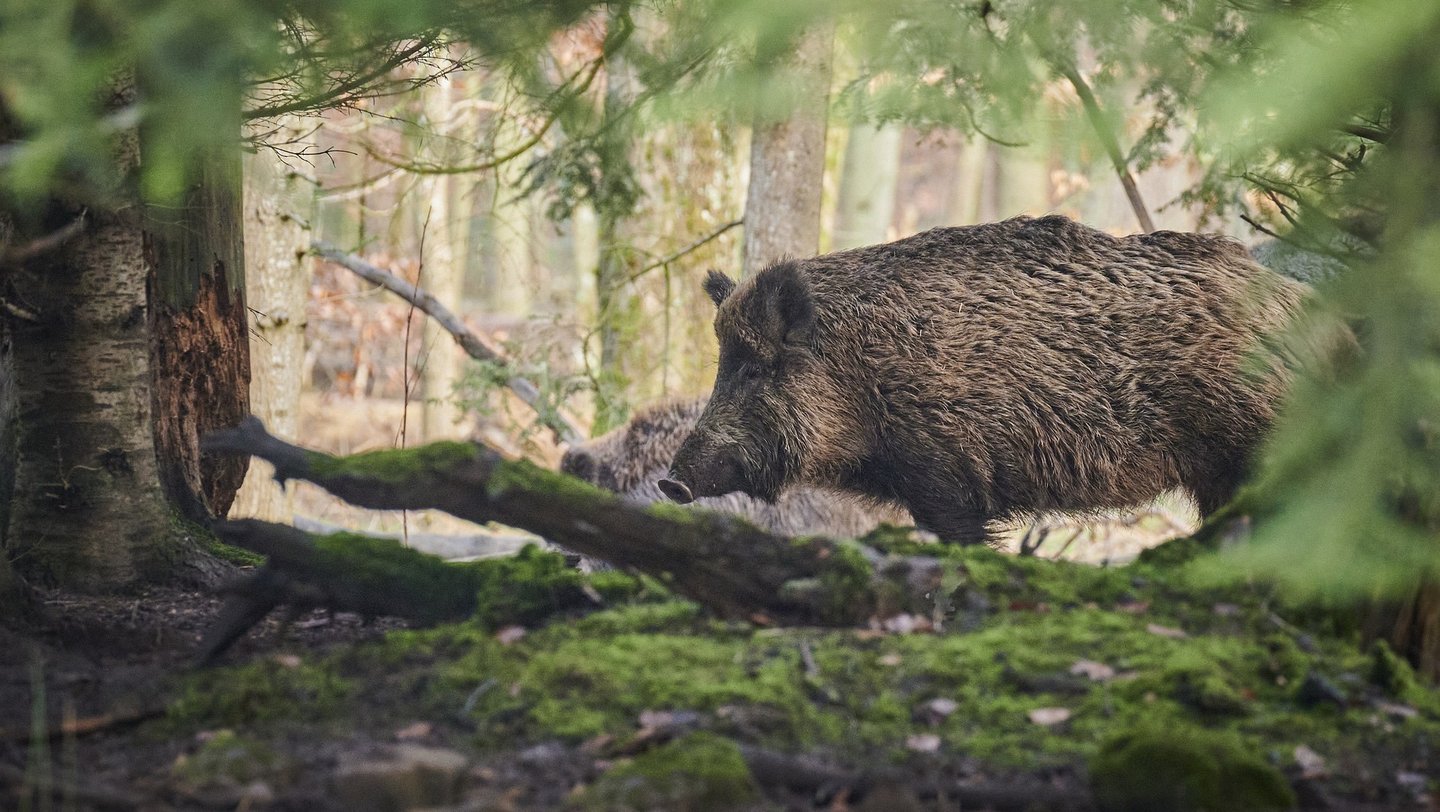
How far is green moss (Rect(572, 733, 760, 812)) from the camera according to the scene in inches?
115

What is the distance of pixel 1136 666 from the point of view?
3.64 m

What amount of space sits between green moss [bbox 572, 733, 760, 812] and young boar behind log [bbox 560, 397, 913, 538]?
4817mm

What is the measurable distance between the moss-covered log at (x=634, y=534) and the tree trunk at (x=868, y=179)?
1668 cm

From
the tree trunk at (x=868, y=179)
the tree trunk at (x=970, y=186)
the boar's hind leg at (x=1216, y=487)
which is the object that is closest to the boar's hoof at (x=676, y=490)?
the boar's hind leg at (x=1216, y=487)

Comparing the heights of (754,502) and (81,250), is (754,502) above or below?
below

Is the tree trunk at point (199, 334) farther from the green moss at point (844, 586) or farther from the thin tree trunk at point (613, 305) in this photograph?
the thin tree trunk at point (613, 305)

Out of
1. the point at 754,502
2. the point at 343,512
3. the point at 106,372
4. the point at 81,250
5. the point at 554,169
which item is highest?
the point at 554,169

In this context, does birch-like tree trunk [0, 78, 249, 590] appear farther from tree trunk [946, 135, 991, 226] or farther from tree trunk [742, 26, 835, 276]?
tree trunk [946, 135, 991, 226]

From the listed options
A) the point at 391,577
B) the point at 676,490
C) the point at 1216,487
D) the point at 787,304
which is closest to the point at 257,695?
the point at 391,577

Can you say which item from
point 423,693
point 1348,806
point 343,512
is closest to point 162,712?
point 423,693

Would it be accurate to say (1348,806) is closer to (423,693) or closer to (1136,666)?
(1136,666)

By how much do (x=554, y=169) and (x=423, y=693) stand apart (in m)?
5.31

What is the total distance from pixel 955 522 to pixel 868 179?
15580 mm

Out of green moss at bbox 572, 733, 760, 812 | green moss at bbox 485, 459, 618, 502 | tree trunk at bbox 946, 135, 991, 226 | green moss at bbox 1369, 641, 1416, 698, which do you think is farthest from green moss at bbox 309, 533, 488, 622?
tree trunk at bbox 946, 135, 991, 226
